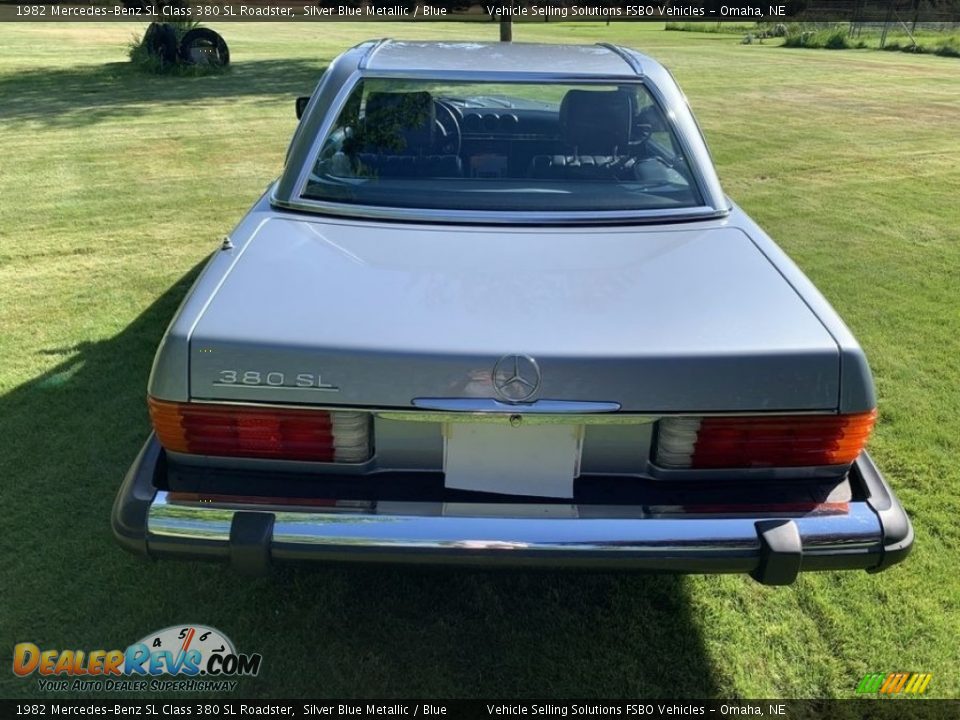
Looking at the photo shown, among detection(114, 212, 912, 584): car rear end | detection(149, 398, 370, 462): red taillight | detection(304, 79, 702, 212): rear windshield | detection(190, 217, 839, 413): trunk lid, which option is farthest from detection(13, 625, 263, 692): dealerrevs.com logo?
detection(304, 79, 702, 212): rear windshield

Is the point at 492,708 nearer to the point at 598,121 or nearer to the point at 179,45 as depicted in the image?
the point at 598,121

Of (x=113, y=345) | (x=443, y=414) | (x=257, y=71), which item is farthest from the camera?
(x=257, y=71)

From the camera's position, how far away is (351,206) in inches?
103

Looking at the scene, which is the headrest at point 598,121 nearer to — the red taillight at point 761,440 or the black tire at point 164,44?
the red taillight at point 761,440

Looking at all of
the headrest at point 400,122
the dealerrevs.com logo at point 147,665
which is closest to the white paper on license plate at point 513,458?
the dealerrevs.com logo at point 147,665

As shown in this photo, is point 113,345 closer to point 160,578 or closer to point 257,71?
point 160,578

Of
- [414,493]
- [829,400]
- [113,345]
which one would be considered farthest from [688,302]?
[113,345]

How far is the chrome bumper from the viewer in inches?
74.0

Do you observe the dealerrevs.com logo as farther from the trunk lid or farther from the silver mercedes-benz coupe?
the trunk lid

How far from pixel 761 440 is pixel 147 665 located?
6.18 feet

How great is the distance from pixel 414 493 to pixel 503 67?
182 centimetres

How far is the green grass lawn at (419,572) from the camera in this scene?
2.35 meters

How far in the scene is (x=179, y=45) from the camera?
54.4 ft

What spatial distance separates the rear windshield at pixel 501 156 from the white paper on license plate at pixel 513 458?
3.18 feet
